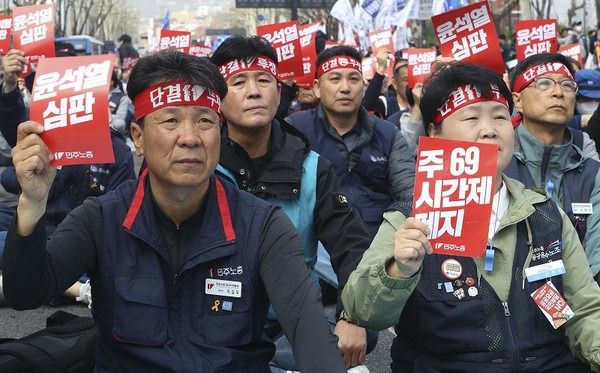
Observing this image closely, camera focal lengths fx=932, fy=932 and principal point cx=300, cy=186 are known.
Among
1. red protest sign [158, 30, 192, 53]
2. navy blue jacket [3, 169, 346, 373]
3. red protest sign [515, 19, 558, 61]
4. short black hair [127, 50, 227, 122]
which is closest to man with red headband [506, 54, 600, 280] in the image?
navy blue jacket [3, 169, 346, 373]

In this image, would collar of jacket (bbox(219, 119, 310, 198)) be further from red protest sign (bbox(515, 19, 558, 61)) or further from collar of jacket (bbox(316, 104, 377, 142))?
red protest sign (bbox(515, 19, 558, 61))

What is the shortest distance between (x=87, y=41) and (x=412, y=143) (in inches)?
1478

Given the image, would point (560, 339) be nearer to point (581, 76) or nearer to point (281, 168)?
point (281, 168)

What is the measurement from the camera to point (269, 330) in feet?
12.8

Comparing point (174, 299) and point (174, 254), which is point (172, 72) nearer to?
point (174, 254)

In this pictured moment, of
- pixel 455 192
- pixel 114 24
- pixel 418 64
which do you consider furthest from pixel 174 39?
pixel 114 24

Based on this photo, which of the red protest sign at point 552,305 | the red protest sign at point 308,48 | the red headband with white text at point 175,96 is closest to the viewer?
the red headband with white text at point 175,96

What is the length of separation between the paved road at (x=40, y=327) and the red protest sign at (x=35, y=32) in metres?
1.80

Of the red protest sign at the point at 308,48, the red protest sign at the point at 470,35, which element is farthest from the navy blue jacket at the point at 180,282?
the red protest sign at the point at 308,48

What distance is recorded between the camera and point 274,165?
4070 millimetres

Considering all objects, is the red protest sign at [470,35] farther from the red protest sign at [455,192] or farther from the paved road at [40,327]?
the red protest sign at [455,192]

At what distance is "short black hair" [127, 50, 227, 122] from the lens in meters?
3.01

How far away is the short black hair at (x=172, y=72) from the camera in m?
3.01

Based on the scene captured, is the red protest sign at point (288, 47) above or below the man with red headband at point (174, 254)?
below
